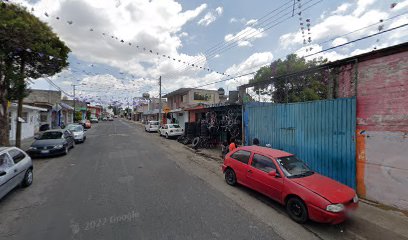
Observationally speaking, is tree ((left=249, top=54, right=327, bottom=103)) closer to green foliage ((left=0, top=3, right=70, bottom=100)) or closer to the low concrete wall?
the low concrete wall

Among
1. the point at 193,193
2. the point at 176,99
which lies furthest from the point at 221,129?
the point at 176,99

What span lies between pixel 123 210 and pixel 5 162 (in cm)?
370

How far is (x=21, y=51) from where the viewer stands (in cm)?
1005

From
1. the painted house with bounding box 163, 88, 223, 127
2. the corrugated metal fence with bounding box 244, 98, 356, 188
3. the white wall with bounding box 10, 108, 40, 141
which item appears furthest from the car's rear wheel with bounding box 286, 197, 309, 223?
the white wall with bounding box 10, 108, 40, 141

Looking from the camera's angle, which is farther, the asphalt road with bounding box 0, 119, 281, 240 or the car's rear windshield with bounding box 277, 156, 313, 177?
the car's rear windshield with bounding box 277, 156, 313, 177

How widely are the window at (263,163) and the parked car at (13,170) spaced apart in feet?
21.7

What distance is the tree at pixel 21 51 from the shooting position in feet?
29.2

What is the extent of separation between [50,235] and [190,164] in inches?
258

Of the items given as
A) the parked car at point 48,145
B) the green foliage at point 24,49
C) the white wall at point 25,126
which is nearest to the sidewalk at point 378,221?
the parked car at point 48,145

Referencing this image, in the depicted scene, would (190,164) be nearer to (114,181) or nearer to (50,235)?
(114,181)

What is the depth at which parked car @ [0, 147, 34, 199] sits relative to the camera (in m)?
5.04

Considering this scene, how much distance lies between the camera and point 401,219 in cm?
493

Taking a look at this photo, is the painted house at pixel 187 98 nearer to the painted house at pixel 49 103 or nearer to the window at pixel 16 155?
the painted house at pixel 49 103

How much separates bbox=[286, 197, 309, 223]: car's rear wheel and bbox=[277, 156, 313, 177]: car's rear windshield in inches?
26.3
